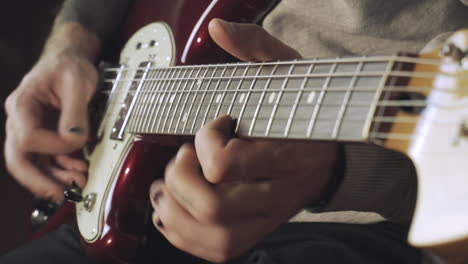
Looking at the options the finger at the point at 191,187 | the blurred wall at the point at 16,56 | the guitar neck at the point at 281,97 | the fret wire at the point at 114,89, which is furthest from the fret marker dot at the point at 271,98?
the blurred wall at the point at 16,56

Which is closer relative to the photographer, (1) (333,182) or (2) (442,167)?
(2) (442,167)

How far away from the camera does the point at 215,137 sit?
421mm

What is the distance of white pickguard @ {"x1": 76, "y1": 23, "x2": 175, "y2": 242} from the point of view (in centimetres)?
67

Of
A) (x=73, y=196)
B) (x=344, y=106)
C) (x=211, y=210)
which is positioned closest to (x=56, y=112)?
(x=73, y=196)

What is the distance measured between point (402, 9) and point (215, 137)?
353 mm

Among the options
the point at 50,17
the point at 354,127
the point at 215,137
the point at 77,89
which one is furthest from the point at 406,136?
the point at 50,17

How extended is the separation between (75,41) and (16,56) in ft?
1.94

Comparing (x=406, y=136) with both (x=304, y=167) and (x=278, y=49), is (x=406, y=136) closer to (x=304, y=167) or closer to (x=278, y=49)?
(x=304, y=167)

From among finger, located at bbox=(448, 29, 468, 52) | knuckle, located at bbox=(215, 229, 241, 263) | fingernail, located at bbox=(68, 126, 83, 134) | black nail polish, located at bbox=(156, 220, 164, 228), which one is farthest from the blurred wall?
finger, located at bbox=(448, 29, 468, 52)

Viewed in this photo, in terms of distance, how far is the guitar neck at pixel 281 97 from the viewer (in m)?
0.34

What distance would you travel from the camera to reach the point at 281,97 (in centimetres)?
41

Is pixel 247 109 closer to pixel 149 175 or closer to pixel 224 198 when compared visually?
pixel 224 198

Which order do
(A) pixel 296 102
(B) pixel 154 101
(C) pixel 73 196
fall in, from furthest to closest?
(C) pixel 73 196
(B) pixel 154 101
(A) pixel 296 102

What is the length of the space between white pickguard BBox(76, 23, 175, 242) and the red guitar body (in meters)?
0.01
